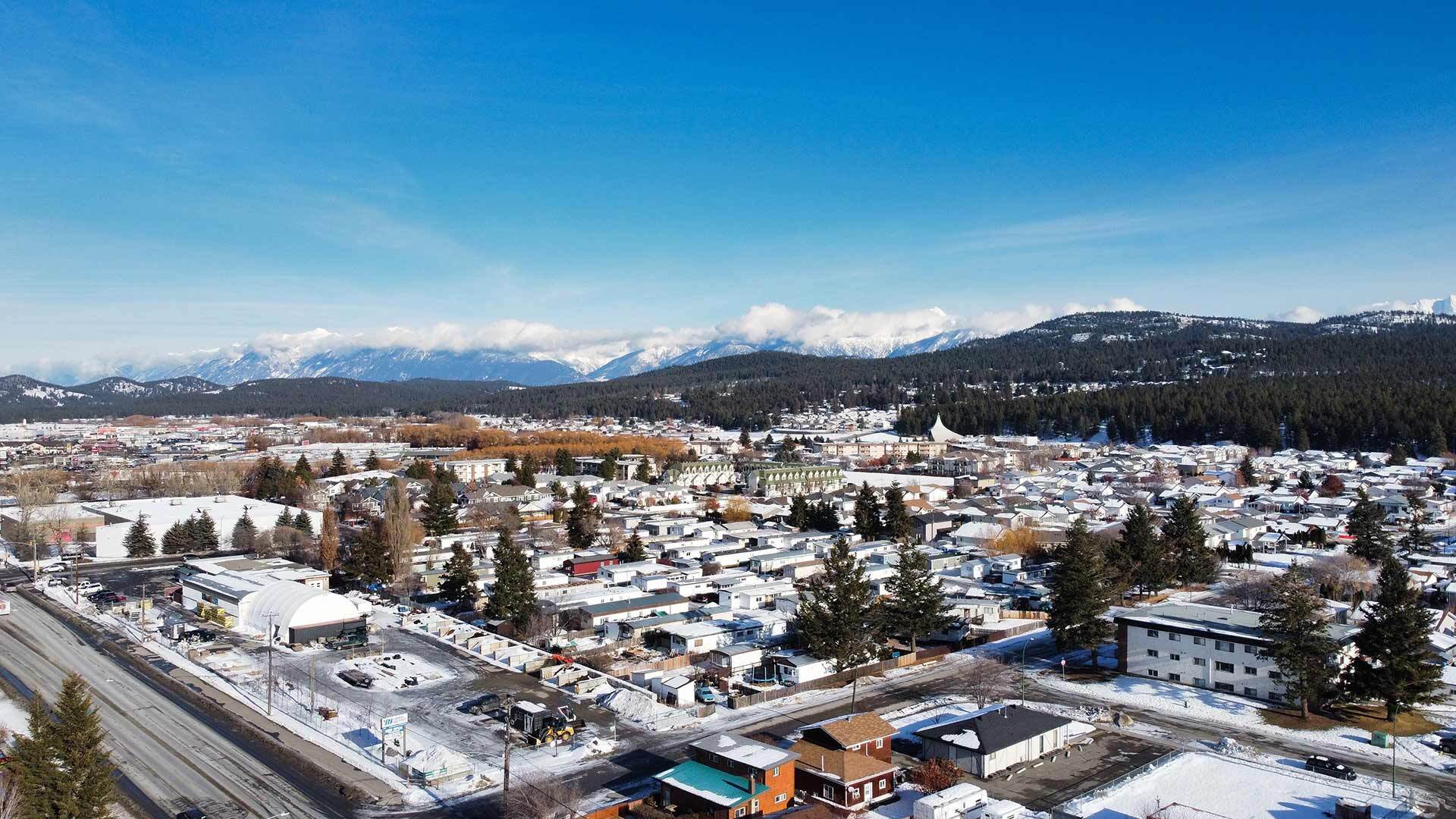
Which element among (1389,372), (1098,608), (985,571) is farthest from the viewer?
(1389,372)

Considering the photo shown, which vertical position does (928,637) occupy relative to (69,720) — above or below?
below

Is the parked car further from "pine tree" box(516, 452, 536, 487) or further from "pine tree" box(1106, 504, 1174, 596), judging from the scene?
"pine tree" box(516, 452, 536, 487)

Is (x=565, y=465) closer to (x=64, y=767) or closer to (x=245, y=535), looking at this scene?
Answer: (x=245, y=535)

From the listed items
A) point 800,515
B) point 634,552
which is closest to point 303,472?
point 634,552

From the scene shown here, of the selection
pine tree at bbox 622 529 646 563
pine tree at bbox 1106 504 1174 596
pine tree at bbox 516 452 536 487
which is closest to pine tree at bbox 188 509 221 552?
pine tree at bbox 516 452 536 487

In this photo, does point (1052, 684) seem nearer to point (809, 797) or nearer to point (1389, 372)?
point (809, 797)

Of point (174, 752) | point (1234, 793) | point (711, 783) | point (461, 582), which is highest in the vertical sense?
point (461, 582)

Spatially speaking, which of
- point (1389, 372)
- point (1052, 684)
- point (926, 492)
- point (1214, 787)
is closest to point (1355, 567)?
point (1052, 684)
